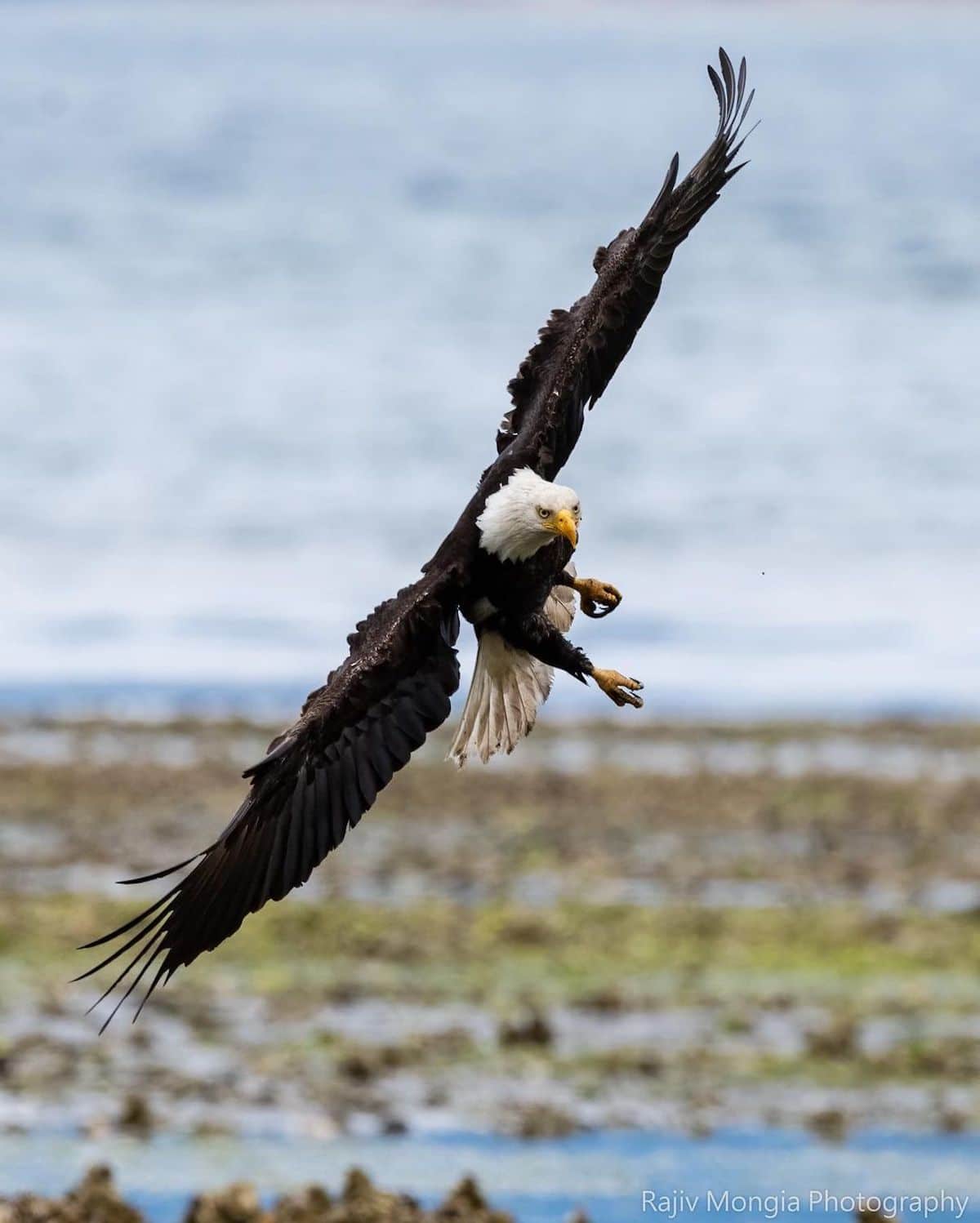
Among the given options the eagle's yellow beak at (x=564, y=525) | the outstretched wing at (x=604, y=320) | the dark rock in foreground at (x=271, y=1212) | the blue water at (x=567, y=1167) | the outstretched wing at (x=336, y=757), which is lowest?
the dark rock in foreground at (x=271, y=1212)

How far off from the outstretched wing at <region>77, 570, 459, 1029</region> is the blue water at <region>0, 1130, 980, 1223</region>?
2683 mm

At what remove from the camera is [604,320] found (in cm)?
656

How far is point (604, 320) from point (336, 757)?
1196 mm

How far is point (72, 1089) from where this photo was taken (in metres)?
9.59

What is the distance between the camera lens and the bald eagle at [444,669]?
236 inches

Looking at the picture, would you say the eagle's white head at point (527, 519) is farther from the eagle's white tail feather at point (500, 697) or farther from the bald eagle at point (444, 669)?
the eagle's white tail feather at point (500, 697)

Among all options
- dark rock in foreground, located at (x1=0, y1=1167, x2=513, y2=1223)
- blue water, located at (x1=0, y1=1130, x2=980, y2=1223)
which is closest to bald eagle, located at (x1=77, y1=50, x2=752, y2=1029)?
dark rock in foreground, located at (x1=0, y1=1167, x2=513, y2=1223)

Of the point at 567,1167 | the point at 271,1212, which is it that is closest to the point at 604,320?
the point at 271,1212

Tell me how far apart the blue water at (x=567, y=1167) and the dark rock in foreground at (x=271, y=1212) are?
1.14m

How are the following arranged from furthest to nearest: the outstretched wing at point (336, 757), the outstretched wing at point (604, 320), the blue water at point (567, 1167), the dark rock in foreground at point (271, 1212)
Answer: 1. the blue water at point (567, 1167)
2. the dark rock in foreground at point (271, 1212)
3. the outstretched wing at point (604, 320)
4. the outstretched wing at point (336, 757)

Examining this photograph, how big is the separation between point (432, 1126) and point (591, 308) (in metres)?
3.67

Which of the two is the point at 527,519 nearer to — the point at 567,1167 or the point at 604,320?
the point at 604,320

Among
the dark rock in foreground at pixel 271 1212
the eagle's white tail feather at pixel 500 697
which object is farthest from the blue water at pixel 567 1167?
the eagle's white tail feather at pixel 500 697

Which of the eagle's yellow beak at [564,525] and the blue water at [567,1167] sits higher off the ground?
the eagle's yellow beak at [564,525]
